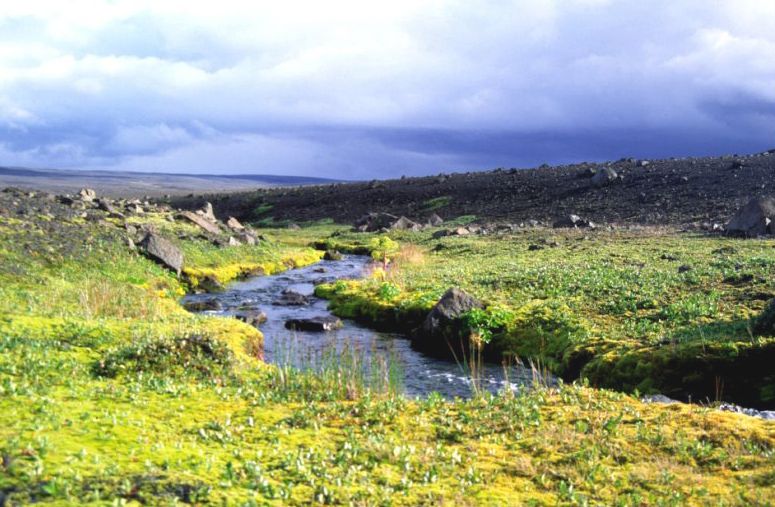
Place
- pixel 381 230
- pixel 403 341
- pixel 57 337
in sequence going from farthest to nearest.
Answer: pixel 381 230, pixel 403 341, pixel 57 337

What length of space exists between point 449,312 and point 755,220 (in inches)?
1265

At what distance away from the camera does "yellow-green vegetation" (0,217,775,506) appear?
30.0ft

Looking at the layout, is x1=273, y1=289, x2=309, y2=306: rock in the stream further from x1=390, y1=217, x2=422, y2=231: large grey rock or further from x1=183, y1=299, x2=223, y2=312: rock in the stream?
x1=390, y1=217, x2=422, y2=231: large grey rock

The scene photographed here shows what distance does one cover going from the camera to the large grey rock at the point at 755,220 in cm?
4656

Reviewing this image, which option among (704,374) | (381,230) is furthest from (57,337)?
(381,230)

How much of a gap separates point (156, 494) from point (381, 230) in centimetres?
6837

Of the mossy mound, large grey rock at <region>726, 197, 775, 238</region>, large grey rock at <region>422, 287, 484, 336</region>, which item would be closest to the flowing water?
large grey rock at <region>422, 287, 484, 336</region>

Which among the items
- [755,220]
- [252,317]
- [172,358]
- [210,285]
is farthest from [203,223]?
[172,358]

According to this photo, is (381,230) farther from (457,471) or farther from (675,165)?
(457,471)

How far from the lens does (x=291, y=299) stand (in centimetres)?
3428

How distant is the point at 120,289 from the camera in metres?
27.2

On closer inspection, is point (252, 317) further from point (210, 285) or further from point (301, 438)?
point (301, 438)

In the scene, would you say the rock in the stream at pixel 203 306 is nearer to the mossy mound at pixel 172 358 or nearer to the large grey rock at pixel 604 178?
the mossy mound at pixel 172 358

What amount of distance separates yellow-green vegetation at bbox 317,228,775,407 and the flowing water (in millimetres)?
1408
